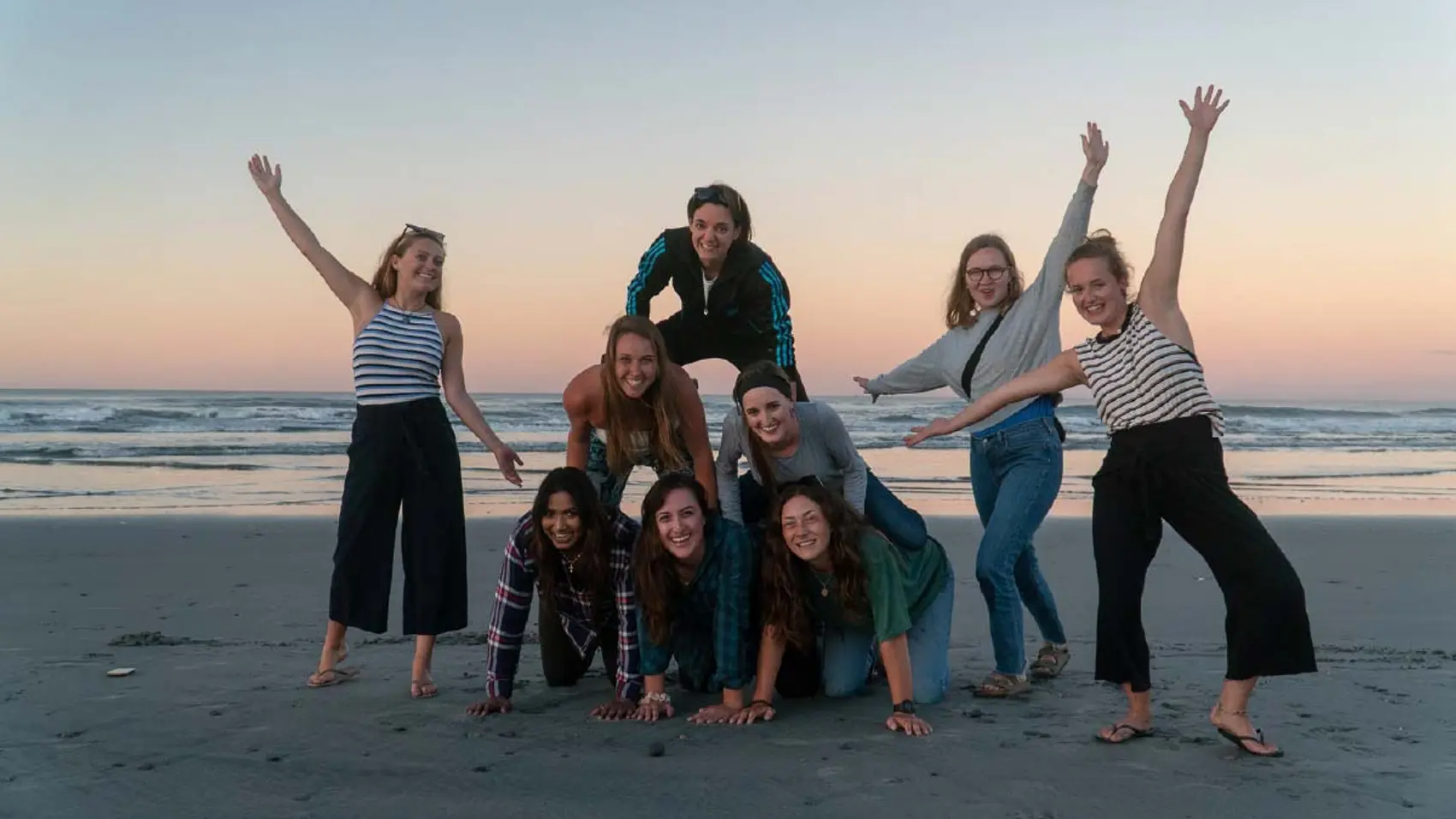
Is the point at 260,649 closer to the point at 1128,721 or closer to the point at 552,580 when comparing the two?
the point at 552,580

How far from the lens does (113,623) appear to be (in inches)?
225

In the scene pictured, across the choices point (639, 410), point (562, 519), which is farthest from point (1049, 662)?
point (562, 519)

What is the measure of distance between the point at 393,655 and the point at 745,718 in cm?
203

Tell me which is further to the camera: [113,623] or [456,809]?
[113,623]

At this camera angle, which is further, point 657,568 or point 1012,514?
point 1012,514

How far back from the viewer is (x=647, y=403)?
4215 millimetres

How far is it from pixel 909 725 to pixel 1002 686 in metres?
0.70

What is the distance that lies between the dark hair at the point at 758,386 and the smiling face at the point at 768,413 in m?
0.02

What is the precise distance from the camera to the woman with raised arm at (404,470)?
429 cm

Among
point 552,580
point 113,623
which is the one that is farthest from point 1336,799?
point 113,623

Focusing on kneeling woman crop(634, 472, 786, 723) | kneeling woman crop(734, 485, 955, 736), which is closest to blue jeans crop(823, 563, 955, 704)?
kneeling woman crop(734, 485, 955, 736)

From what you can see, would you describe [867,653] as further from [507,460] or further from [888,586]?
[507,460]

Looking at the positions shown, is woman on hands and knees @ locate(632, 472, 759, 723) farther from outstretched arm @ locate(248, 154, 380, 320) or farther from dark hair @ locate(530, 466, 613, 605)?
outstretched arm @ locate(248, 154, 380, 320)

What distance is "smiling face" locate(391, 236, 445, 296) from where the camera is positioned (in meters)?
4.35
